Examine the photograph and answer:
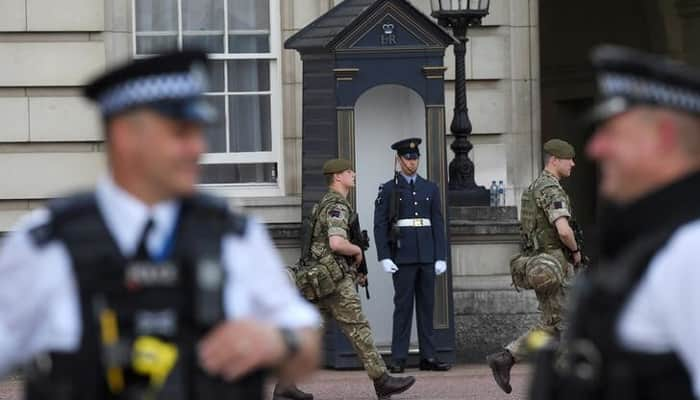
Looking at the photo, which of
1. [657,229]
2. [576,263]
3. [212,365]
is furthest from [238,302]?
[576,263]

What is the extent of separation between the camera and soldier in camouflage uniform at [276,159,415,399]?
1262 cm

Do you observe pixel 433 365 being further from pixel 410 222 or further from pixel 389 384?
pixel 389 384

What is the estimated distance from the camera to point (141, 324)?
4.26m

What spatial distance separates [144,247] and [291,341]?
1.22 feet

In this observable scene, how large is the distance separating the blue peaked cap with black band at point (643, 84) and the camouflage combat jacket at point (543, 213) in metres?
8.24

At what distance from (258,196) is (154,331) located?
1134 cm

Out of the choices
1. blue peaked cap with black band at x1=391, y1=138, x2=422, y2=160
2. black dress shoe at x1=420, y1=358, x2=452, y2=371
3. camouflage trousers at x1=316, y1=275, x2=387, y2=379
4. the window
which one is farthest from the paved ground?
the window

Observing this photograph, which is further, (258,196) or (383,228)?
(258,196)

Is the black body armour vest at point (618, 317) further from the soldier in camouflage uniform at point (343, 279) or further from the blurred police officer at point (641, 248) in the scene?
the soldier in camouflage uniform at point (343, 279)

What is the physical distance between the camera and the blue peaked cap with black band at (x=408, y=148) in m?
14.2

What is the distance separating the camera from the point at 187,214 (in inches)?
170

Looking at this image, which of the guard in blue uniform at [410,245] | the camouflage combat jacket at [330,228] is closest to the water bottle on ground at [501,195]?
the guard in blue uniform at [410,245]

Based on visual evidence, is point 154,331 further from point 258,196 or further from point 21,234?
point 258,196

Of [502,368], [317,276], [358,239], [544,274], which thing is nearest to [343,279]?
[317,276]
